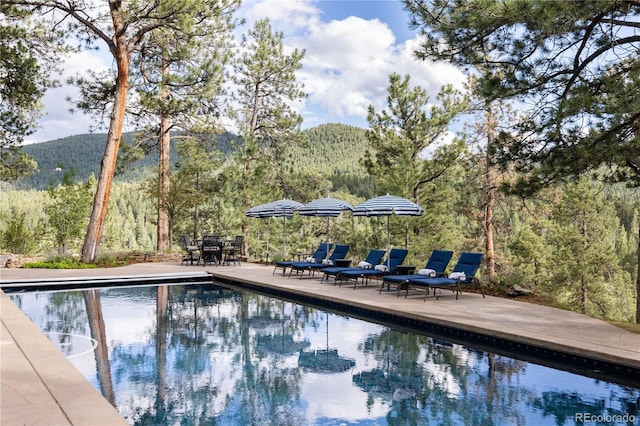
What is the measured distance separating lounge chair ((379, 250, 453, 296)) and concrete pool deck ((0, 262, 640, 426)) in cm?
29

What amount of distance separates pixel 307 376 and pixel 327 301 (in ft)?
11.5

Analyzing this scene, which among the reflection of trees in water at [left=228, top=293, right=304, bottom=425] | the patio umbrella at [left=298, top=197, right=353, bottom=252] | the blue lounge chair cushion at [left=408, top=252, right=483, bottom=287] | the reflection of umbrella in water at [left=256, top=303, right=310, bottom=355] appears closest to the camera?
the reflection of trees in water at [left=228, top=293, right=304, bottom=425]

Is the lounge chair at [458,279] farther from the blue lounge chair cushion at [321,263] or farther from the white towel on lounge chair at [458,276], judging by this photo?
the blue lounge chair cushion at [321,263]

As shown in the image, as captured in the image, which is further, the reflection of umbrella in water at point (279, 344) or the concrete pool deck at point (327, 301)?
the reflection of umbrella in water at point (279, 344)

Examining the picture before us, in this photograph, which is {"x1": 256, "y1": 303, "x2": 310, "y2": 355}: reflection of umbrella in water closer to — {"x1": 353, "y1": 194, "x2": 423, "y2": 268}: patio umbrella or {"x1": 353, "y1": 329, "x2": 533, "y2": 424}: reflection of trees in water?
{"x1": 353, "y1": 329, "x2": 533, "y2": 424}: reflection of trees in water

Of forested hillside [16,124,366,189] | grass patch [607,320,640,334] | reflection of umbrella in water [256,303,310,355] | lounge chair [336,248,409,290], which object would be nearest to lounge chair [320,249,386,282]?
lounge chair [336,248,409,290]

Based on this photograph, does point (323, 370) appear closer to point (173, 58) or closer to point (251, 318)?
point (251, 318)

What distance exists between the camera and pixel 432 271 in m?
8.87

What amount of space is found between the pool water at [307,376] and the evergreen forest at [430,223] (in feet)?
13.0

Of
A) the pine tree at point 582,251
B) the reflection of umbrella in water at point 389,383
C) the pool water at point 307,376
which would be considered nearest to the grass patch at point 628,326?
the pool water at point 307,376

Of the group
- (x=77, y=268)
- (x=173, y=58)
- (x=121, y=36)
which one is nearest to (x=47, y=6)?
(x=121, y=36)

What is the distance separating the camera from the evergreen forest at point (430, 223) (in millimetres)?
17359

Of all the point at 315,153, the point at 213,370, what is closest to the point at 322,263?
the point at 213,370

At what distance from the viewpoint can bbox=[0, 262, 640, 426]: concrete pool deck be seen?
335cm
